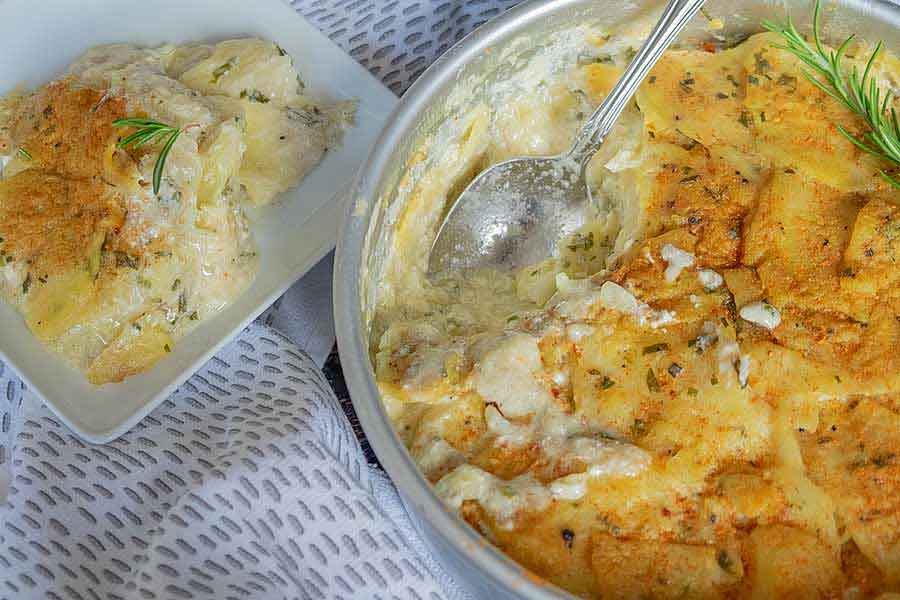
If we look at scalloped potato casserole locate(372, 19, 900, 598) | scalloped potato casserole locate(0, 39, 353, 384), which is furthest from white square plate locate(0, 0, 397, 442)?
scalloped potato casserole locate(372, 19, 900, 598)

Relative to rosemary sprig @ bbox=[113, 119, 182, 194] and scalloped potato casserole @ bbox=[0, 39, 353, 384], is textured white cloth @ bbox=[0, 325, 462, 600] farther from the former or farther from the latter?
rosemary sprig @ bbox=[113, 119, 182, 194]

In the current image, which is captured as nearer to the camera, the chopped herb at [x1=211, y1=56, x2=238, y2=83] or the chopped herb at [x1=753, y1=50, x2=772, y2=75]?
the chopped herb at [x1=753, y1=50, x2=772, y2=75]

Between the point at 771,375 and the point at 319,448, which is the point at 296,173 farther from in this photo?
the point at 771,375

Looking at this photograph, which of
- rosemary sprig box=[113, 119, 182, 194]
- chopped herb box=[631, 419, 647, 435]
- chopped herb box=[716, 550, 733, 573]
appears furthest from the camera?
rosemary sprig box=[113, 119, 182, 194]

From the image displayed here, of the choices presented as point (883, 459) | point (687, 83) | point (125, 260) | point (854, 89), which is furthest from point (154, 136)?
point (883, 459)

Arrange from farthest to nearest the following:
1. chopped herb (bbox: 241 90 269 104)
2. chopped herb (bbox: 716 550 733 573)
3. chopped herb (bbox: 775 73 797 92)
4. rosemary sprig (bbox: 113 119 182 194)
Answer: chopped herb (bbox: 241 90 269 104) → rosemary sprig (bbox: 113 119 182 194) → chopped herb (bbox: 775 73 797 92) → chopped herb (bbox: 716 550 733 573)

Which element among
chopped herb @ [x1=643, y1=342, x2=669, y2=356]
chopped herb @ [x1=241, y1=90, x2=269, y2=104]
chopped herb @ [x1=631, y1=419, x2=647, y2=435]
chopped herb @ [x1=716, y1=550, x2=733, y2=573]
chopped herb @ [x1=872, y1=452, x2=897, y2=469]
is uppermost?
chopped herb @ [x1=241, y1=90, x2=269, y2=104]

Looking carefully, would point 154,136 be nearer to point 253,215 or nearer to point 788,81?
point 253,215

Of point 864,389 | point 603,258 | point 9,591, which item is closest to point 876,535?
point 864,389
